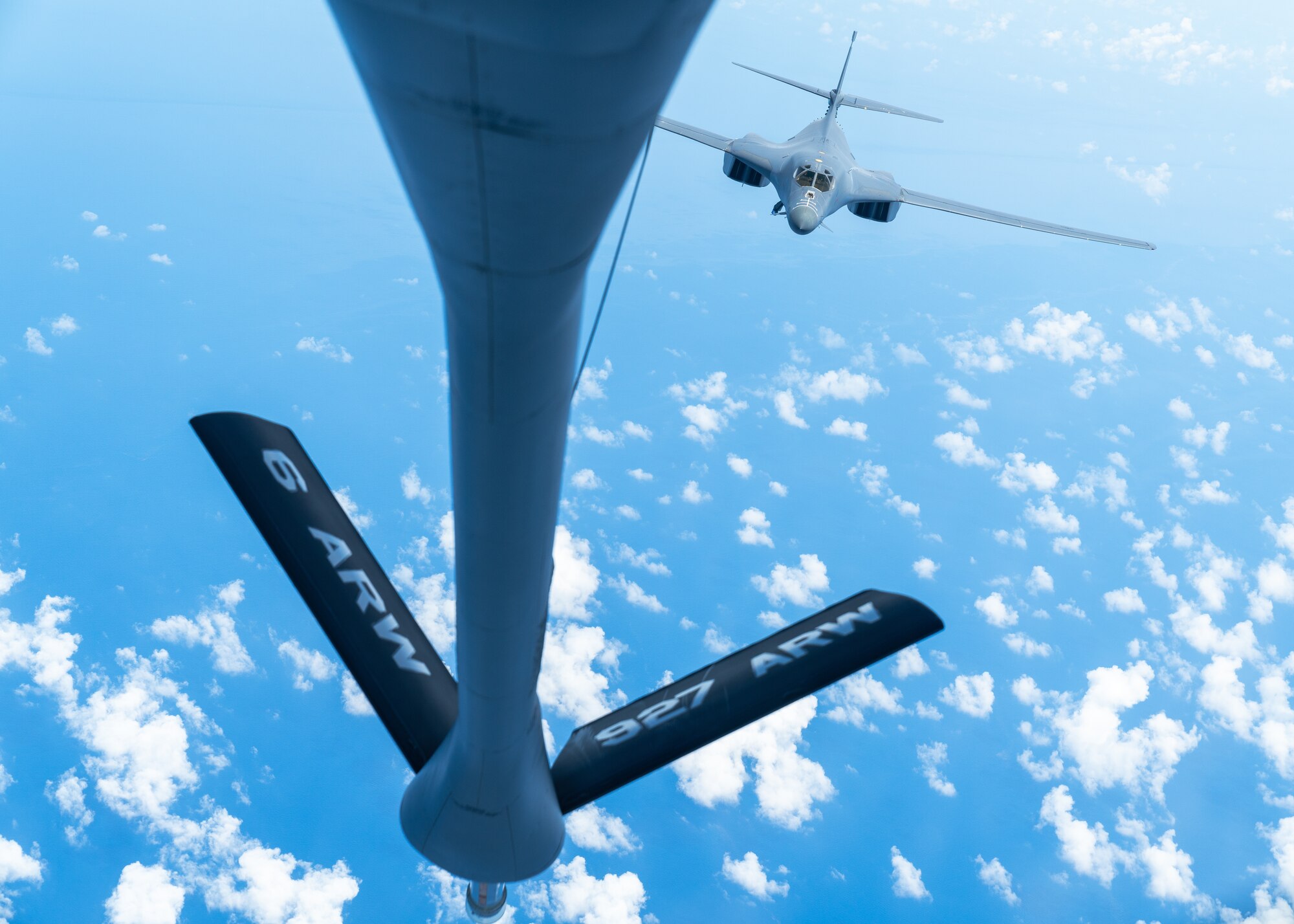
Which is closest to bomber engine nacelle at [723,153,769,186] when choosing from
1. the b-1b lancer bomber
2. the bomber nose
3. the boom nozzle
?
the b-1b lancer bomber

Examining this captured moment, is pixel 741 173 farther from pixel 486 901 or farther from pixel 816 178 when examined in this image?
pixel 486 901

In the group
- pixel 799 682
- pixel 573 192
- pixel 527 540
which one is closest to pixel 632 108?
pixel 573 192

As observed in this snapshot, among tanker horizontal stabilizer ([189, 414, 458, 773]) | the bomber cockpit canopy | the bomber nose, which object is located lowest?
the bomber nose

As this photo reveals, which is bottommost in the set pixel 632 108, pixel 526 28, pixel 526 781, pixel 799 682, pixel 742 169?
pixel 742 169

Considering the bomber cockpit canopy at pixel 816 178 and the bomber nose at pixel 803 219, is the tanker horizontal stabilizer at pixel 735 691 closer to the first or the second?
the bomber nose at pixel 803 219

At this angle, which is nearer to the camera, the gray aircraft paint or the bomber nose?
the gray aircraft paint

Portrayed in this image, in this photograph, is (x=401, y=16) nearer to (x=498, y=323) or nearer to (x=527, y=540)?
(x=498, y=323)

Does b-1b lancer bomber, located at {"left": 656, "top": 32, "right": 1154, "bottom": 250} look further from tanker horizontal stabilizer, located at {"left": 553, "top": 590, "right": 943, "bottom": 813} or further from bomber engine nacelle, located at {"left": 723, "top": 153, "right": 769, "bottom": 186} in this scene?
tanker horizontal stabilizer, located at {"left": 553, "top": 590, "right": 943, "bottom": 813}

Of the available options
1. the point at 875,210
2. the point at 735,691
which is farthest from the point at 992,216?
the point at 735,691
